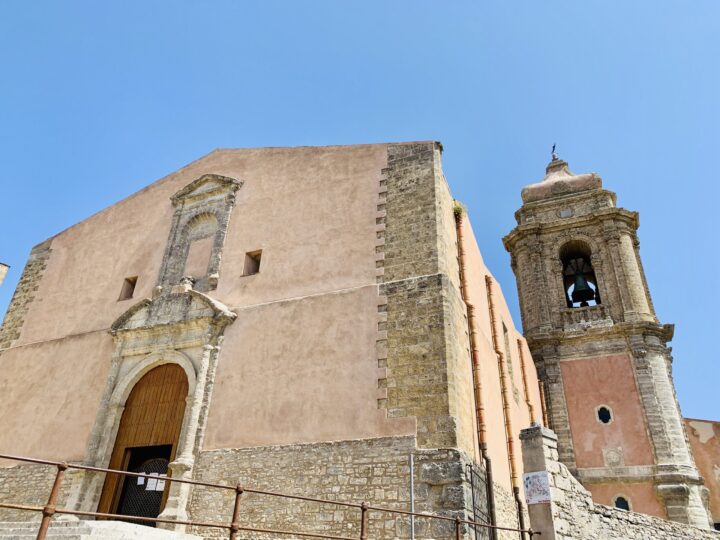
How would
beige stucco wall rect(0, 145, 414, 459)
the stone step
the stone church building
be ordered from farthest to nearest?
beige stucco wall rect(0, 145, 414, 459) → the stone church building → the stone step

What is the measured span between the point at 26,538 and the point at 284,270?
5.54 m

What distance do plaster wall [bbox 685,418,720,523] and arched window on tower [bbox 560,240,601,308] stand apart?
4.99 metres

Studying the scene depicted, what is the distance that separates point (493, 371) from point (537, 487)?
414cm

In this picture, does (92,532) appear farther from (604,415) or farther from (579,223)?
(579,223)

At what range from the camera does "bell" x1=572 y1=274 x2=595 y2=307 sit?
19266 mm

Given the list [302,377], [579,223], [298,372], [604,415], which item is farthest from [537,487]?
[579,223]

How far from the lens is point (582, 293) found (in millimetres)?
19344

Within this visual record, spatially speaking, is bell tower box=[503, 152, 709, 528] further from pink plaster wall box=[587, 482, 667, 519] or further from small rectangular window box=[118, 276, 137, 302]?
small rectangular window box=[118, 276, 137, 302]

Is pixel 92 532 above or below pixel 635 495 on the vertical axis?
below

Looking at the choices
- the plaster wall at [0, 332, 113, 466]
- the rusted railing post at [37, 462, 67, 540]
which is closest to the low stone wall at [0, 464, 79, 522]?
the plaster wall at [0, 332, 113, 466]

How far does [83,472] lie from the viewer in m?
9.55

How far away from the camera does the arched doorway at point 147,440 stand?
368 inches

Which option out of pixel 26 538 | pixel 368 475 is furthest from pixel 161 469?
pixel 368 475

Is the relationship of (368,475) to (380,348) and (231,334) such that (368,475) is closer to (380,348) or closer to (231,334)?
(380,348)
